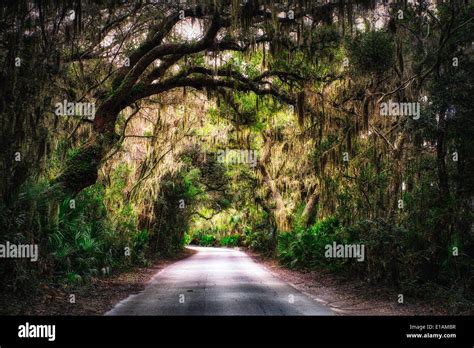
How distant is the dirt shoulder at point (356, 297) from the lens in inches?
371

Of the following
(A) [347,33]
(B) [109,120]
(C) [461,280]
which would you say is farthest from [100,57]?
(C) [461,280]

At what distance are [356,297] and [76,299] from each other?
6.27 meters

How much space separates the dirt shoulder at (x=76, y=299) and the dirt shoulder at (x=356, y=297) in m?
4.60

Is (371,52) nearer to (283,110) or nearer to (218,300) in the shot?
(283,110)

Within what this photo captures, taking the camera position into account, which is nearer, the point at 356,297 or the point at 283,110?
the point at 356,297

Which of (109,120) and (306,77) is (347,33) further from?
(109,120)

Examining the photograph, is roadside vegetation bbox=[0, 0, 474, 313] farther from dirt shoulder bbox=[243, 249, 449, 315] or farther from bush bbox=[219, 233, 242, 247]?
bush bbox=[219, 233, 242, 247]

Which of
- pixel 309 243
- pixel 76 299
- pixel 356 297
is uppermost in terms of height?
pixel 309 243

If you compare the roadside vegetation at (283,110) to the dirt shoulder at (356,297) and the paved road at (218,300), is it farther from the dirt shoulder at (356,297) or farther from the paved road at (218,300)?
the paved road at (218,300)

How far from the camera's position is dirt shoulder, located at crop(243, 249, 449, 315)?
9430mm

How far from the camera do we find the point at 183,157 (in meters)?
Answer: 25.4

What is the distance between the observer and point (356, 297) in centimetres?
1152

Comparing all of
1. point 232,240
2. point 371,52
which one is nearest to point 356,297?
point 371,52

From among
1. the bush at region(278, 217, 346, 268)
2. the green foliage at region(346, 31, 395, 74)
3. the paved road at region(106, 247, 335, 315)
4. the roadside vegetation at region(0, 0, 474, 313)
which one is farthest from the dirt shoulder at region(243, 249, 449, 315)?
the green foliage at region(346, 31, 395, 74)
